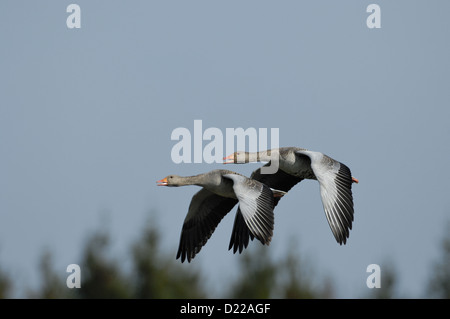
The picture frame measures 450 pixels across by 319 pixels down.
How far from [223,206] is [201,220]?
69 cm

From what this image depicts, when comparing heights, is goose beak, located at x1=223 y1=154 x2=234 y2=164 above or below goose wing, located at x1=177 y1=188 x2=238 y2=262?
above

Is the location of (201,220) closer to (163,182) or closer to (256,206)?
(163,182)

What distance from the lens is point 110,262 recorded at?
4497 cm

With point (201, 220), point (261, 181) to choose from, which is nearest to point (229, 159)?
point (261, 181)

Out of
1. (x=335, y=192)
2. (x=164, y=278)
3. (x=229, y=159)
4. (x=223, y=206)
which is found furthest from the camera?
(x=164, y=278)

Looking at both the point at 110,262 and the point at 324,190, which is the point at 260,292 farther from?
the point at 324,190

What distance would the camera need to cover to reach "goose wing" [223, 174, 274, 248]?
69.8ft

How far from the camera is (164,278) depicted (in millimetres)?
44312

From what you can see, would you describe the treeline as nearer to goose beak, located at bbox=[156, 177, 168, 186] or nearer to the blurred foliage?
the blurred foliage

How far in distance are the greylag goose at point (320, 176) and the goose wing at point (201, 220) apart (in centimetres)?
73

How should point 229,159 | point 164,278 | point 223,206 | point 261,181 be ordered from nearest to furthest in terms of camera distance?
1. point 261,181
2. point 229,159
3. point 223,206
4. point 164,278

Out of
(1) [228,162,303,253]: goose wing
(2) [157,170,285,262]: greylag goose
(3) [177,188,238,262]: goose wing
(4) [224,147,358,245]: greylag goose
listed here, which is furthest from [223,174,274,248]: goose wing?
(3) [177,188,238,262]: goose wing
